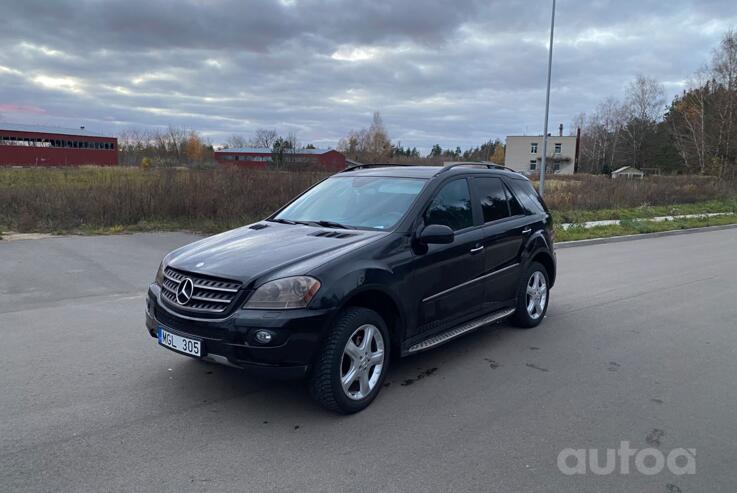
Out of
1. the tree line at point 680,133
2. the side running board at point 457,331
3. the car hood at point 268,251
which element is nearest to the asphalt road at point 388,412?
the side running board at point 457,331

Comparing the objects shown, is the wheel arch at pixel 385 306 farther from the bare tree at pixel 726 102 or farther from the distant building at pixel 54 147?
the distant building at pixel 54 147

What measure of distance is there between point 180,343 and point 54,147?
76231mm

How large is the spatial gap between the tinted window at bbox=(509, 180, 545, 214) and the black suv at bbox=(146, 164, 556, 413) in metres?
0.26

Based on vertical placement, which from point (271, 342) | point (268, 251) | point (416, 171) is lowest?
point (271, 342)

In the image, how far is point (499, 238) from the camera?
547cm

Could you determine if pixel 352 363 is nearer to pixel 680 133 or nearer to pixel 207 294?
pixel 207 294

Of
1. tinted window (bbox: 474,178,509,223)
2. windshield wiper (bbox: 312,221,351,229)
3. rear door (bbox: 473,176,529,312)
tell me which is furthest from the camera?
tinted window (bbox: 474,178,509,223)

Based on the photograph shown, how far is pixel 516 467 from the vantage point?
3270mm

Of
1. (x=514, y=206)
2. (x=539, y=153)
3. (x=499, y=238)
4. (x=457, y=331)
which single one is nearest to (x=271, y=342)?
(x=457, y=331)

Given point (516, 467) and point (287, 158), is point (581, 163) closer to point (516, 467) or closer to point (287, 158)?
point (287, 158)

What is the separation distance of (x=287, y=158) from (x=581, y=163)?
89.7 m

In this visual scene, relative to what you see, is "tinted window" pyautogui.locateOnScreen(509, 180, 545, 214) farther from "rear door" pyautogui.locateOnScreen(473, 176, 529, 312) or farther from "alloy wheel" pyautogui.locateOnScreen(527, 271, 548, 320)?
"alloy wheel" pyautogui.locateOnScreen(527, 271, 548, 320)

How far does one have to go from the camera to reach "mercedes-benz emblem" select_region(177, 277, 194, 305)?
12.6 ft

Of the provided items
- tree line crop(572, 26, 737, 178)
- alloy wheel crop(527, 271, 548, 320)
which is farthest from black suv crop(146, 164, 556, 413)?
tree line crop(572, 26, 737, 178)
